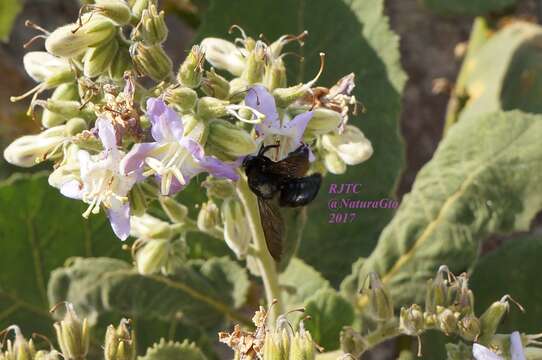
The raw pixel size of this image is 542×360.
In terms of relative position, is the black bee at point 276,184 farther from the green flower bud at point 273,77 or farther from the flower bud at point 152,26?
the flower bud at point 152,26

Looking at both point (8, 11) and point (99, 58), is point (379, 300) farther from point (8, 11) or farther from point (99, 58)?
point (8, 11)

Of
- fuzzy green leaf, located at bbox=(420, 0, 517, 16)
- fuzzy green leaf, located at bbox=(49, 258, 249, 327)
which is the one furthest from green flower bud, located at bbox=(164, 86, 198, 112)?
fuzzy green leaf, located at bbox=(420, 0, 517, 16)

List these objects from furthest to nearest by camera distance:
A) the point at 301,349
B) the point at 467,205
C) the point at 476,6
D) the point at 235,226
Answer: the point at 476,6
the point at 467,205
the point at 235,226
the point at 301,349

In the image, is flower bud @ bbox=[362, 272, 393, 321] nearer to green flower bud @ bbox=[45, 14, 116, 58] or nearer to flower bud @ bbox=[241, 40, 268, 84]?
flower bud @ bbox=[241, 40, 268, 84]

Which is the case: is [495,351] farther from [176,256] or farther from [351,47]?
[351,47]

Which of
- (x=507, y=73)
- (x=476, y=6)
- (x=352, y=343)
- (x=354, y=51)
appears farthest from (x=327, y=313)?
(x=476, y=6)
